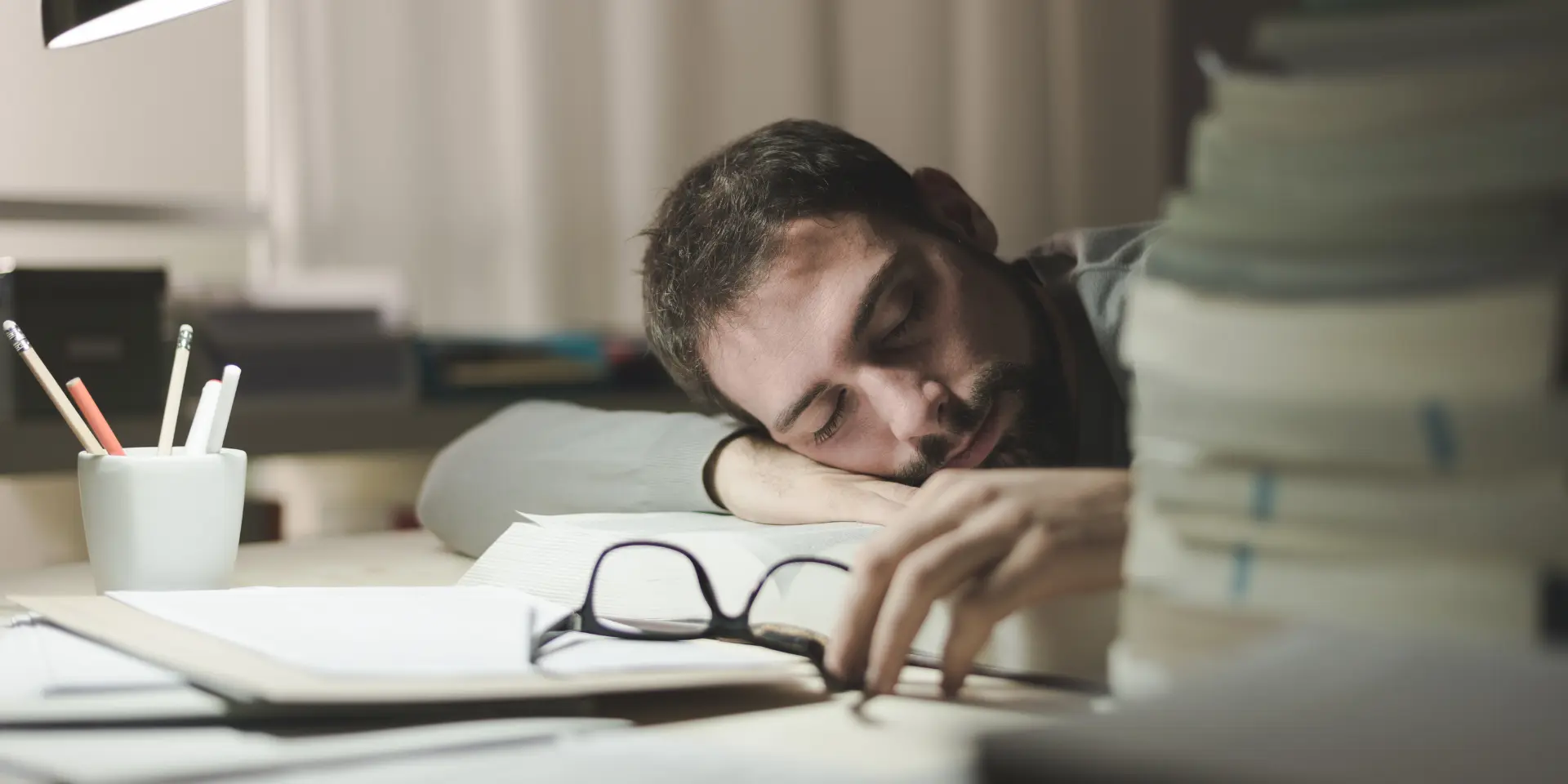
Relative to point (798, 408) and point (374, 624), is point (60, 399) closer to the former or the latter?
point (374, 624)

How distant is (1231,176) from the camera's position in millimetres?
322

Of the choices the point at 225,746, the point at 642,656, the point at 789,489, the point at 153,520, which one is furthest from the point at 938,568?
the point at 789,489

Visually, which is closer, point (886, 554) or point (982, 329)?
point (886, 554)

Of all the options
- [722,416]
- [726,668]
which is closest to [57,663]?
[726,668]

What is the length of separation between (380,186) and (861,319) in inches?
38.9

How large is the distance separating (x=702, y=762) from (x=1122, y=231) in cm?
104

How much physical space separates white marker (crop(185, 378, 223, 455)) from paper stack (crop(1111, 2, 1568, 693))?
23.4 inches

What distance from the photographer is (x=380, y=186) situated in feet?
5.85

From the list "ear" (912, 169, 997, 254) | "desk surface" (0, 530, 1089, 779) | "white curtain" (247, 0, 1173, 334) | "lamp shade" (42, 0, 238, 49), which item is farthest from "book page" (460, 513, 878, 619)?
"white curtain" (247, 0, 1173, 334)

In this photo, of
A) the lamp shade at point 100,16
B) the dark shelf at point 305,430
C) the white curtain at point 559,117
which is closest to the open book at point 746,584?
the lamp shade at point 100,16

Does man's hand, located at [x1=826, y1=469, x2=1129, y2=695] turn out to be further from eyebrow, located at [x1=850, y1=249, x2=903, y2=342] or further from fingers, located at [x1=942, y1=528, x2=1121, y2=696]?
eyebrow, located at [x1=850, y1=249, x2=903, y2=342]

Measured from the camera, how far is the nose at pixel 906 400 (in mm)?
992

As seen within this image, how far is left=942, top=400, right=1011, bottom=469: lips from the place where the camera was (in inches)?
40.5

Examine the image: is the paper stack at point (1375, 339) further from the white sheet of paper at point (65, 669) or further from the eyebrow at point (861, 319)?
the eyebrow at point (861, 319)
